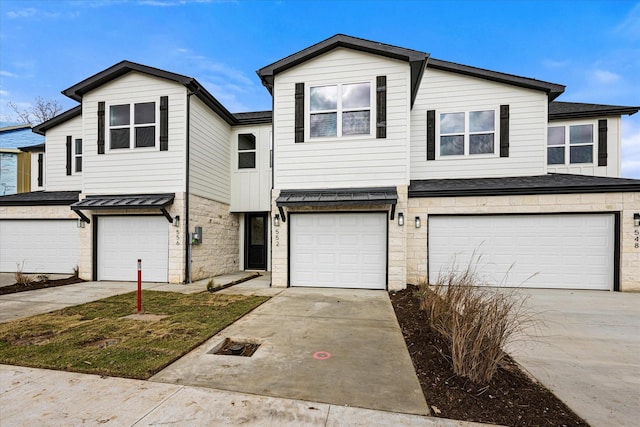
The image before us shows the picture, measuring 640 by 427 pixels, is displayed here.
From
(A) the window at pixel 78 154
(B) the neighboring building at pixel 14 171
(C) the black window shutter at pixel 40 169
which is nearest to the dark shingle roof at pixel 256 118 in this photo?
(A) the window at pixel 78 154

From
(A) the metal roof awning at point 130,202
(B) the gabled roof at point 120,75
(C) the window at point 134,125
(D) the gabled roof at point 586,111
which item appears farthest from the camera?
(D) the gabled roof at point 586,111

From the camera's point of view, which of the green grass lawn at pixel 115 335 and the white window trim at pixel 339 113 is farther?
the white window trim at pixel 339 113

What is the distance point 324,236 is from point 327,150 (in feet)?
7.89

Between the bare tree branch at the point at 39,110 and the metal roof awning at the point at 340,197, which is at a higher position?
the bare tree branch at the point at 39,110

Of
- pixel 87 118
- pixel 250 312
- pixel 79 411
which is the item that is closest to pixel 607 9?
pixel 250 312

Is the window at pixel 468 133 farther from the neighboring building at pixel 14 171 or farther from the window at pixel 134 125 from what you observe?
the neighboring building at pixel 14 171

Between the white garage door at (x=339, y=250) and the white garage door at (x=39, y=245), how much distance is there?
823cm

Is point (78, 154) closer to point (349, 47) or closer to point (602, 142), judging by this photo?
point (349, 47)

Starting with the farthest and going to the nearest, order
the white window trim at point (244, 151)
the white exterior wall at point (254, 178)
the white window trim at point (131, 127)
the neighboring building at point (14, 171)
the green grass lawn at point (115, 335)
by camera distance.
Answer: the neighboring building at point (14, 171) → the white window trim at point (244, 151) → the white exterior wall at point (254, 178) → the white window trim at point (131, 127) → the green grass lawn at point (115, 335)

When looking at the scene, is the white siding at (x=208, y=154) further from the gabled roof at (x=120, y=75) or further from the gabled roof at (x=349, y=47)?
the gabled roof at (x=349, y=47)

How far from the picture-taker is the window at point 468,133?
9.79 m

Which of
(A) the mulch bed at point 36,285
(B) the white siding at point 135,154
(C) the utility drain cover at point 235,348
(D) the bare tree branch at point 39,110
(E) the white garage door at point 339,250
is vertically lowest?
(A) the mulch bed at point 36,285

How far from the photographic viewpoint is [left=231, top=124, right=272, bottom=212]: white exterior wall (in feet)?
38.2

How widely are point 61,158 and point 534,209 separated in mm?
16947
